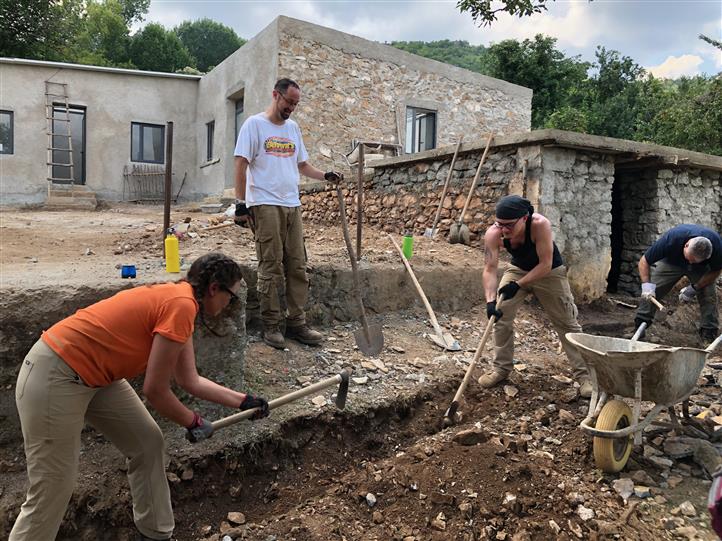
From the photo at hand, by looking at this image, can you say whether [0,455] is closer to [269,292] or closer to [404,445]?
[269,292]

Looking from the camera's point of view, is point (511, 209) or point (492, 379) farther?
point (492, 379)

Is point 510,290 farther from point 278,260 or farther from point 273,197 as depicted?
point 273,197

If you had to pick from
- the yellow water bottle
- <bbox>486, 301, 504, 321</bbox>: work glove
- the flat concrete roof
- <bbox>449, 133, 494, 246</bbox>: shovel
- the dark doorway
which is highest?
the dark doorway

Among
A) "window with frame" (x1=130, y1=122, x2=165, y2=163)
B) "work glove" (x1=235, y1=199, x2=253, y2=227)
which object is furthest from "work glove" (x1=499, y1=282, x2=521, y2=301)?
"window with frame" (x1=130, y1=122, x2=165, y2=163)

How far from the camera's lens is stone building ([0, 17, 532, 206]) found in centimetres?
1043

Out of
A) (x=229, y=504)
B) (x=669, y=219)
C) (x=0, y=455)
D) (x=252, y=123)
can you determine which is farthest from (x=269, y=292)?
(x=669, y=219)

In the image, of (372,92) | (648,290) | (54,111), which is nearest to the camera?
(648,290)

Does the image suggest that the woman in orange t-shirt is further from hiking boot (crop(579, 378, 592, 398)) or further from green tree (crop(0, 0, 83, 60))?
green tree (crop(0, 0, 83, 60))

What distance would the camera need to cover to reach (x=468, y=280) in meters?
6.16

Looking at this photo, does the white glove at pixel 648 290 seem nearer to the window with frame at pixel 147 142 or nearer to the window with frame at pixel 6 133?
the window with frame at pixel 147 142

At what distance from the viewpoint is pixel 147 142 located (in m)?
13.9

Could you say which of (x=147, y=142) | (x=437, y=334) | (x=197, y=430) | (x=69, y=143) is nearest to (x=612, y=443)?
(x=197, y=430)

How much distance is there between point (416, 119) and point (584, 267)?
7.21 metres

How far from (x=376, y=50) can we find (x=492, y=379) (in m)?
8.93
